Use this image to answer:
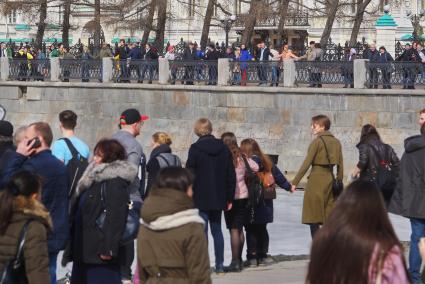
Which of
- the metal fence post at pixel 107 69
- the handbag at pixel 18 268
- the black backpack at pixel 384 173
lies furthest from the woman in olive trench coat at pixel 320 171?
the metal fence post at pixel 107 69

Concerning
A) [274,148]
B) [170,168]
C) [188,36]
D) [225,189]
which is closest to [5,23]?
[188,36]

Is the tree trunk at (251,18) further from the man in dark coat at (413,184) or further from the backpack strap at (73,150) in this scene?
the backpack strap at (73,150)

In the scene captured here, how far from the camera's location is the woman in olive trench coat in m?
12.8

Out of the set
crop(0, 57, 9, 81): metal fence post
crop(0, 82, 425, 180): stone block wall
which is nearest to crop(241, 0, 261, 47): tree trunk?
crop(0, 82, 425, 180): stone block wall

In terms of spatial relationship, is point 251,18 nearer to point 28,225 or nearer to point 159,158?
point 159,158

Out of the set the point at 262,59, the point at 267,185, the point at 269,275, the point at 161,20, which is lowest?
the point at 269,275

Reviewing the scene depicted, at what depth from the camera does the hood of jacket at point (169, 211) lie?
6926mm

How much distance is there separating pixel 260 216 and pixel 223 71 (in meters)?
17.5

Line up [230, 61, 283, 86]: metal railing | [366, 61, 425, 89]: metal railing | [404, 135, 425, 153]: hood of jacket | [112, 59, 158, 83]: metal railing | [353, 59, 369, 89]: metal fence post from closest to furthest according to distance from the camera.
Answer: [404, 135, 425, 153]: hood of jacket → [366, 61, 425, 89]: metal railing → [353, 59, 369, 89]: metal fence post → [230, 61, 283, 86]: metal railing → [112, 59, 158, 83]: metal railing

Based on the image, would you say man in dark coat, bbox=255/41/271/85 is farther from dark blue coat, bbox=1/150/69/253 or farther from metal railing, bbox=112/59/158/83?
dark blue coat, bbox=1/150/69/253

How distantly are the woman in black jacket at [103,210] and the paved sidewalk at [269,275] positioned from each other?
9.84ft

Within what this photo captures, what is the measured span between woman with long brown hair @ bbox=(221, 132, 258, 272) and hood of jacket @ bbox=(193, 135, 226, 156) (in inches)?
22.9

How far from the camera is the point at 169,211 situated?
22.7 ft

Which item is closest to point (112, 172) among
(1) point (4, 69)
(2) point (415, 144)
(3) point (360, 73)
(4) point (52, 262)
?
(4) point (52, 262)
